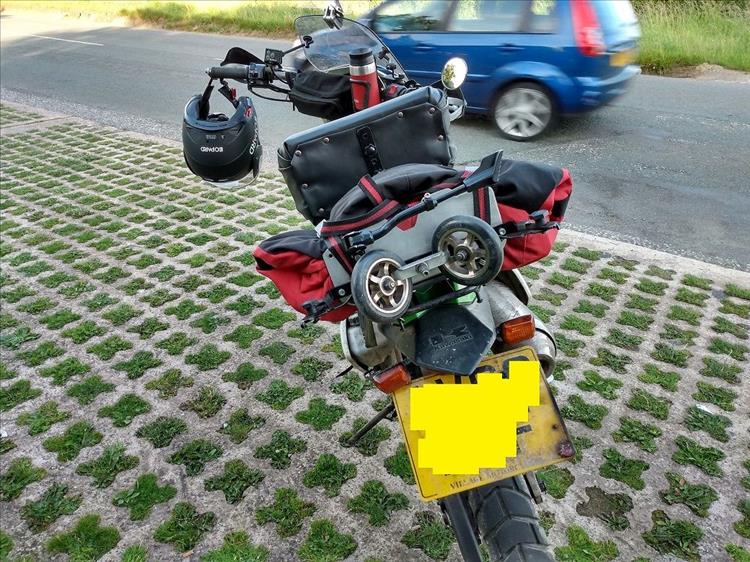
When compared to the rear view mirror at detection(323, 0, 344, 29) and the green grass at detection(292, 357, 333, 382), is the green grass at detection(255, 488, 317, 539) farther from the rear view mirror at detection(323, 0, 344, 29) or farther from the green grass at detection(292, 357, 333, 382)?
the rear view mirror at detection(323, 0, 344, 29)

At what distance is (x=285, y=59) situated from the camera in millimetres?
3090

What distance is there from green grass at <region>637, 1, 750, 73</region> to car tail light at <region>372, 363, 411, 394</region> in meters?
10.8

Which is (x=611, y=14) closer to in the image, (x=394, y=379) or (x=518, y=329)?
(x=518, y=329)

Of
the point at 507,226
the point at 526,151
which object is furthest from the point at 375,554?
the point at 526,151

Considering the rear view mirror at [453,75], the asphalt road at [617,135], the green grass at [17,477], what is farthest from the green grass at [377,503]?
the asphalt road at [617,135]

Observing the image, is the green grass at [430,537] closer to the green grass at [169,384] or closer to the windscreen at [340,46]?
the green grass at [169,384]

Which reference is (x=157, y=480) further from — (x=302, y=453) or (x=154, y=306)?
(x=154, y=306)

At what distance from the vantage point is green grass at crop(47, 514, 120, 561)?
245 centimetres

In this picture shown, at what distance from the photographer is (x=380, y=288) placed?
1.45m

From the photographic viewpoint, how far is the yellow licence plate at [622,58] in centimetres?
712

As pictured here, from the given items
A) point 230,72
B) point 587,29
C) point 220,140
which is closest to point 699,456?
point 220,140

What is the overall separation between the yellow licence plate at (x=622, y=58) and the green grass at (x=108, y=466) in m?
6.79

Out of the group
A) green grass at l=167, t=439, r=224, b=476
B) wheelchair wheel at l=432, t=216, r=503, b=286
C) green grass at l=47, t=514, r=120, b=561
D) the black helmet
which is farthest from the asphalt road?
green grass at l=47, t=514, r=120, b=561

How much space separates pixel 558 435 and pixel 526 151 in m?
5.94
